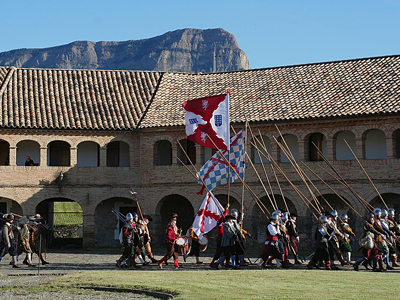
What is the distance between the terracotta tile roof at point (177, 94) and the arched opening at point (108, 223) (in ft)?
13.8

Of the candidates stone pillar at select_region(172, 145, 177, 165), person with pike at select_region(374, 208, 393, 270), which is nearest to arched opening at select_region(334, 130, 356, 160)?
stone pillar at select_region(172, 145, 177, 165)

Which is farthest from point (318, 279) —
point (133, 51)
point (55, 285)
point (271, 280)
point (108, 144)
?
point (133, 51)

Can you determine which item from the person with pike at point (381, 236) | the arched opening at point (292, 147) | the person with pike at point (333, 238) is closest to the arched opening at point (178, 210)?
the arched opening at point (292, 147)

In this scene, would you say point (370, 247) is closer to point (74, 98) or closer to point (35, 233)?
point (35, 233)

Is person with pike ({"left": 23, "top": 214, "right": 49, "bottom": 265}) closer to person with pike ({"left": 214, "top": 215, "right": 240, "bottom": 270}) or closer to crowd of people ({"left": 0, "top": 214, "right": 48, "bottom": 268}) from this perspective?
crowd of people ({"left": 0, "top": 214, "right": 48, "bottom": 268})

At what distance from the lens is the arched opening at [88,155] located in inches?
1432

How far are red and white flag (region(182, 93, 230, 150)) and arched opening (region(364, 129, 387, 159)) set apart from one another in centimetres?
1042

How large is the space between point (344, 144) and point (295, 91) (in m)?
3.96

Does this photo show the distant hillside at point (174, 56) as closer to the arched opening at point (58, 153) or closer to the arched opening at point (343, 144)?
the arched opening at point (58, 153)

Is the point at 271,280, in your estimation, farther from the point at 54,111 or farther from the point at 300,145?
the point at 54,111

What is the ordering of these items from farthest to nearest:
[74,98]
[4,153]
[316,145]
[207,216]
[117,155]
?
[74,98] → [117,155] → [4,153] → [316,145] → [207,216]

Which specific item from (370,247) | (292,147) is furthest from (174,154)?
(370,247)

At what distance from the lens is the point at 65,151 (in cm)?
3622

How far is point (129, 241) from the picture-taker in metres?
22.8
